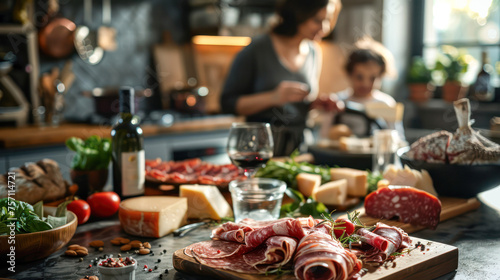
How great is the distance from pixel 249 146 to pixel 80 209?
0.50 m

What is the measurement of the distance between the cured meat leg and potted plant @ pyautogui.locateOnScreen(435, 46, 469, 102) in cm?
306

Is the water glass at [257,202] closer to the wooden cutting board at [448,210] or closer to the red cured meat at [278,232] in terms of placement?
the wooden cutting board at [448,210]

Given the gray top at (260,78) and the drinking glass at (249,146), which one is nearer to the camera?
the drinking glass at (249,146)

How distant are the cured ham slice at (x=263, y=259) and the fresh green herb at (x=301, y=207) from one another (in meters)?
0.40

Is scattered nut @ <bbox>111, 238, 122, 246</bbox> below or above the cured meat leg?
below

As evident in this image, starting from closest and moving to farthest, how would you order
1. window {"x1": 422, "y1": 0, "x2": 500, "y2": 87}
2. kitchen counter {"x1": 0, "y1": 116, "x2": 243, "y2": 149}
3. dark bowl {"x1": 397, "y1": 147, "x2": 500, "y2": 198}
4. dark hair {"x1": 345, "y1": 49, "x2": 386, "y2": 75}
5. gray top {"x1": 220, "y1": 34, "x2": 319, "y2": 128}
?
dark bowl {"x1": 397, "y1": 147, "x2": 500, "y2": 198}
gray top {"x1": 220, "y1": 34, "x2": 319, "y2": 128}
kitchen counter {"x1": 0, "y1": 116, "x2": 243, "y2": 149}
dark hair {"x1": 345, "y1": 49, "x2": 386, "y2": 75}
window {"x1": 422, "y1": 0, "x2": 500, "y2": 87}

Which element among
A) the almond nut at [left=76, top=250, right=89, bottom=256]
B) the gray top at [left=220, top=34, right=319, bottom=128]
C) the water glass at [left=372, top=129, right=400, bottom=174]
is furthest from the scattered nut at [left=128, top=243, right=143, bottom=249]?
the gray top at [left=220, top=34, right=319, bottom=128]

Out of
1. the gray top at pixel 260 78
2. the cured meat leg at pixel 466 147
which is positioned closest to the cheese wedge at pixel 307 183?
the cured meat leg at pixel 466 147

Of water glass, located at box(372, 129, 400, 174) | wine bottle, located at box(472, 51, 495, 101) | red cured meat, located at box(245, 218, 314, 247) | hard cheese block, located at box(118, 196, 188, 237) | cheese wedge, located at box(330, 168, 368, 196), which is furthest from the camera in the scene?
wine bottle, located at box(472, 51, 495, 101)

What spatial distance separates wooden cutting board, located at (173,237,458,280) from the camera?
3.13 feet

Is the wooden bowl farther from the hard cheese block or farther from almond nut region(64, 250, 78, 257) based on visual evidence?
the hard cheese block

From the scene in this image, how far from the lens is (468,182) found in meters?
1.56

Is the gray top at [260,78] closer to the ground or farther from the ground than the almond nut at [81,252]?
farther from the ground

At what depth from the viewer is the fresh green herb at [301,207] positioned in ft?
4.64
